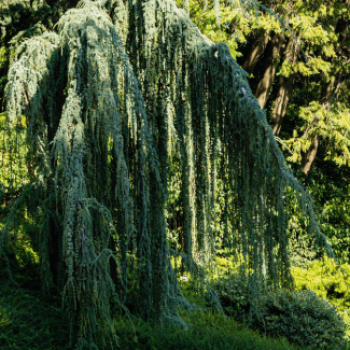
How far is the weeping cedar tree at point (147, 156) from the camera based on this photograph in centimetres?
262

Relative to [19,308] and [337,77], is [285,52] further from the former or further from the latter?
[19,308]

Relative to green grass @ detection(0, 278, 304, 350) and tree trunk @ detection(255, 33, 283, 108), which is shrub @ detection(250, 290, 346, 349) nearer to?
green grass @ detection(0, 278, 304, 350)

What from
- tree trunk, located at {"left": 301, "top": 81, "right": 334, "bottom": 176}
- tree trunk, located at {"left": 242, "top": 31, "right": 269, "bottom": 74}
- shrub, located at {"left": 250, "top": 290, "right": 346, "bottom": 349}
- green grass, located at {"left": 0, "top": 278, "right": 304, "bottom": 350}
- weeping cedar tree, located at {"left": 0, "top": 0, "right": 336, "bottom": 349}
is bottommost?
shrub, located at {"left": 250, "top": 290, "right": 346, "bottom": 349}

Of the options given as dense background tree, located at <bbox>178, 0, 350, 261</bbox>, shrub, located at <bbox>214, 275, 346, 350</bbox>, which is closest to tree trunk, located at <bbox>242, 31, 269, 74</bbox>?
dense background tree, located at <bbox>178, 0, 350, 261</bbox>

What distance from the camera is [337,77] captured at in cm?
939

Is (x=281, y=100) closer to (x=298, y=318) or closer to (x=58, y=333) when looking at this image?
(x=298, y=318)

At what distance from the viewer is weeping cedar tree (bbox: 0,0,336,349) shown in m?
2.62

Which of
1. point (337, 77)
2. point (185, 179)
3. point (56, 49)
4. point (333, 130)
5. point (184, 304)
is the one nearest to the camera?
point (185, 179)

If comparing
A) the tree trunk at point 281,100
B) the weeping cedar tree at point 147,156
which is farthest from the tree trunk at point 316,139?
the weeping cedar tree at point 147,156

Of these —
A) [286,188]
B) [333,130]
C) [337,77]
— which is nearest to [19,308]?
[286,188]

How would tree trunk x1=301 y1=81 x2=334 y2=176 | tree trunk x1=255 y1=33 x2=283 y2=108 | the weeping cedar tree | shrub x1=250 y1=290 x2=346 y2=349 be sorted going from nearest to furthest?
1. the weeping cedar tree
2. shrub x1=250 y1=290 x2=346 y2=349
3. tree trunk x1=255 y1=33 x2=283 y2=108
4. tree trunk x1=301 y1=81 x2=334 y2=176

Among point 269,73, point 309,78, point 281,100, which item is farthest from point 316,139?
point 269,73

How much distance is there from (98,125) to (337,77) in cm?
810

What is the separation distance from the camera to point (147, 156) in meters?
2.83
